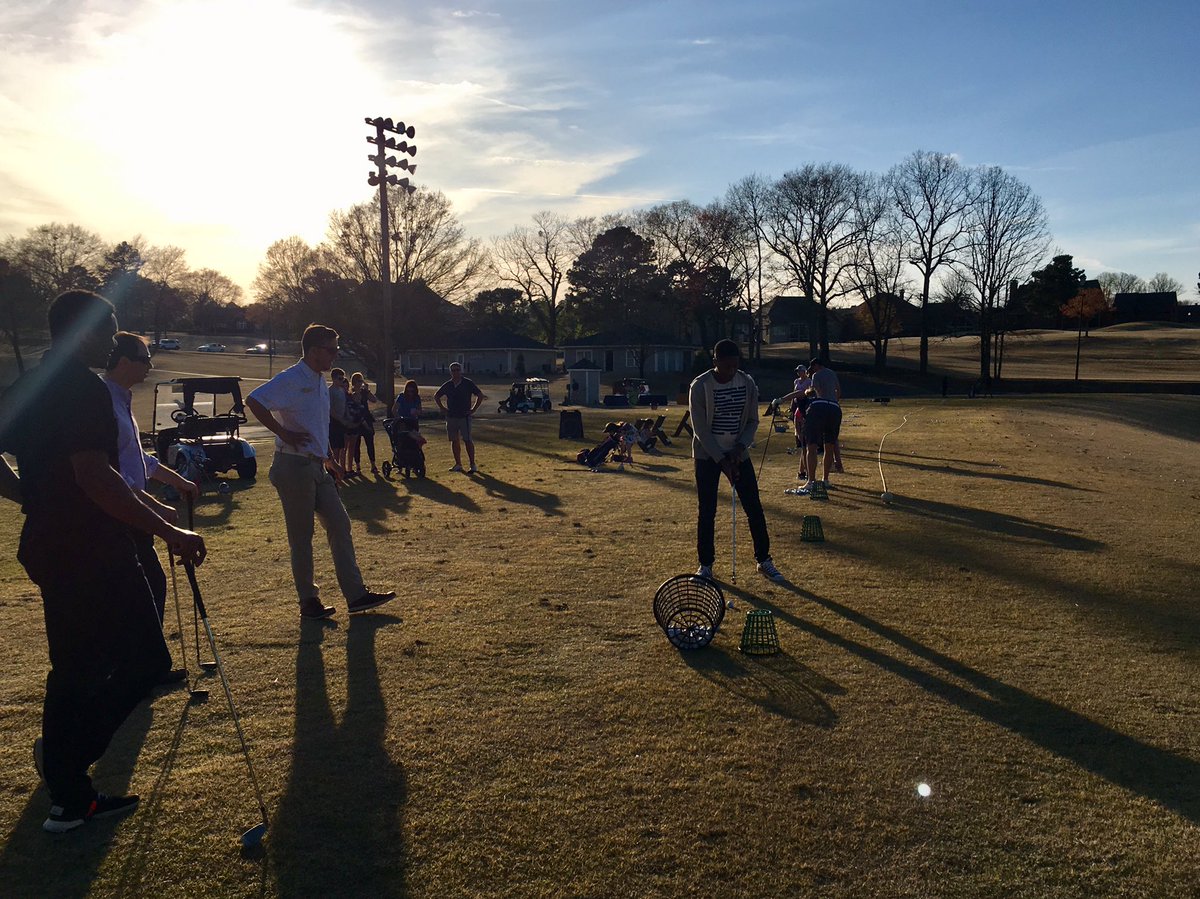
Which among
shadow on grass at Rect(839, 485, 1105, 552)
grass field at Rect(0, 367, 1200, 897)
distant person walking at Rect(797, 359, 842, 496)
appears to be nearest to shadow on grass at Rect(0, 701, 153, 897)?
grass field at Rect(0, 367, 1200, 897)

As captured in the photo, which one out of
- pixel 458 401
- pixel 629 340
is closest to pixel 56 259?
pixel 629 340

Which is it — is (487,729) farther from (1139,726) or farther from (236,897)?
(1139,726)

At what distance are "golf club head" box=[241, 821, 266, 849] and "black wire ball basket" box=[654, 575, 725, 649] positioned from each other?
9.67ft

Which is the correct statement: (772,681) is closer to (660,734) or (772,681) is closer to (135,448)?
(660,734)

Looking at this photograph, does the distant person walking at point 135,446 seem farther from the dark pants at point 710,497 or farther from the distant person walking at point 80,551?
the dark pants at point 710,497

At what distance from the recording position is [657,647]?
581 centimetres

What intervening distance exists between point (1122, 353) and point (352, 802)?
87.3 m

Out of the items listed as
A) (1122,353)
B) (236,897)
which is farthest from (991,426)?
(1122,353)

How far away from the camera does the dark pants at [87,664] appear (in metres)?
3.48

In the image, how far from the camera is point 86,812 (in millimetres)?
3627

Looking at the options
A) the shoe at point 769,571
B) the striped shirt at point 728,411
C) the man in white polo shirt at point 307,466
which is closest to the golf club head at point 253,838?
the man in white polo shirt at point 307,466

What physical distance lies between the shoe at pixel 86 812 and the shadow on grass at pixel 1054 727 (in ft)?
13.9

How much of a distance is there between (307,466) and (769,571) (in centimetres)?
402

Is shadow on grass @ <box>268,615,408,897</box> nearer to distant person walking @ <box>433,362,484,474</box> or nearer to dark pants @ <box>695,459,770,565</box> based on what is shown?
dark pants @ <box>695,459,770,565</box>
